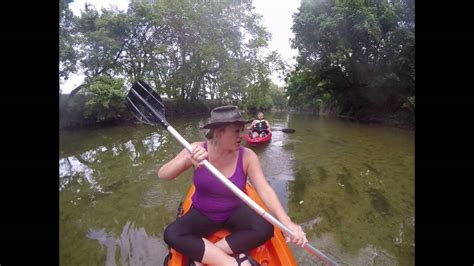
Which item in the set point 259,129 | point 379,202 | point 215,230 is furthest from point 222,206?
point 259,129

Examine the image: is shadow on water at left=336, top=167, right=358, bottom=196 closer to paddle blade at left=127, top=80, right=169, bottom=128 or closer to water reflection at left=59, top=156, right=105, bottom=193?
paddle blade at left=127, top=80, right=169, bottom=128

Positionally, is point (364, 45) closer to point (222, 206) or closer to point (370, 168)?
point (370, 168)

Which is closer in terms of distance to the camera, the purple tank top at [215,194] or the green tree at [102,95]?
the purple tank top at [215,194]

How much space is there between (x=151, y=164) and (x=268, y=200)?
512 cm

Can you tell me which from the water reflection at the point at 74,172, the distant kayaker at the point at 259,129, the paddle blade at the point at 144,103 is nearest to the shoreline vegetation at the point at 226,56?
the water reflection at the point at 74,172

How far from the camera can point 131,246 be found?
2.99m

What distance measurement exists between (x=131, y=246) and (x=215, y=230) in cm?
144

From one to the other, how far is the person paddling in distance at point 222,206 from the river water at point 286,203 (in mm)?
1041

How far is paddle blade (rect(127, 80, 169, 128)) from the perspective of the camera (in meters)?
2.61

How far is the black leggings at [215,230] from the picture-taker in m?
1.83

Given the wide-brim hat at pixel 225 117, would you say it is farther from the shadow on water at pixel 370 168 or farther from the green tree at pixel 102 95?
the green tree at pixel 102 95

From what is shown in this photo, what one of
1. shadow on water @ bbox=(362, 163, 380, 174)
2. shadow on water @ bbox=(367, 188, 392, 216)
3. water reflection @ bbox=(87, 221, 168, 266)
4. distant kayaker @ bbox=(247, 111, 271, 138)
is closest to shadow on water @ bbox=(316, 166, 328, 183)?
shadow on water @ bbox=(367, 188, 392, 216)
